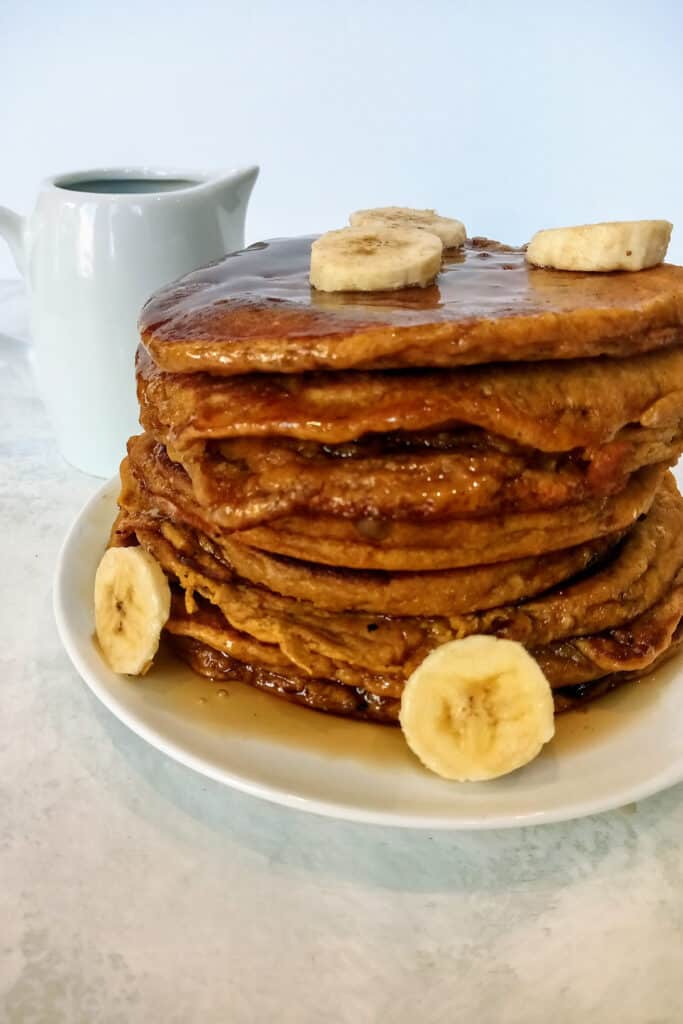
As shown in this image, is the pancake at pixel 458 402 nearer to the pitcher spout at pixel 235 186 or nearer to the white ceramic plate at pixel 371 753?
the white ceramic plate at pixel 371 753

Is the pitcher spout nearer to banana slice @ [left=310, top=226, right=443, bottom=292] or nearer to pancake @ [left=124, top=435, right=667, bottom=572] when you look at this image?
banana slice @ [left=310, top=226, right=443, bottom=292]

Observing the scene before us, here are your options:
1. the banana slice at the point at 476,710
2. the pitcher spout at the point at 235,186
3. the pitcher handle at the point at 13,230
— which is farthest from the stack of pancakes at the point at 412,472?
the pitcher handle at the point at 13,230

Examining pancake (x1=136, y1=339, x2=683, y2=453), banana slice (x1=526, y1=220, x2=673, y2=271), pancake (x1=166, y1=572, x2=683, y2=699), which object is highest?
banana slice (x1=526, y1=220, x2=673, y2=271)

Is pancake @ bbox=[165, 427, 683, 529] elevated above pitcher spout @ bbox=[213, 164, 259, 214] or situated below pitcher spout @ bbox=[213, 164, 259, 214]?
below

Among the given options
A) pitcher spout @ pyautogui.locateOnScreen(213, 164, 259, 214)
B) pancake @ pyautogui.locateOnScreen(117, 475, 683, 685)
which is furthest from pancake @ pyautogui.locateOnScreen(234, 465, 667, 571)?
pitcher spout @ pyautogui.locateOnScreen(213, 164, 259, 214)

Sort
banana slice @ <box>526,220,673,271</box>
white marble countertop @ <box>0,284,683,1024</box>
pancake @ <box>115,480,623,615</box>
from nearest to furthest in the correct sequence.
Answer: white marble countertop @ <box>0,284,683,1024</box> → pancake @ <box>115,480,623,615</box> → banana slice @ <box>526,220,673,271</box>

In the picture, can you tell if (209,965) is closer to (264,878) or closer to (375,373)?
(264,878)

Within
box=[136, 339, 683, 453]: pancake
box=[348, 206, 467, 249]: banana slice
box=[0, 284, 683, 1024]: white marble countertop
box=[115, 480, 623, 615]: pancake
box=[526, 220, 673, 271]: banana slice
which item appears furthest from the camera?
box=[348, 206, 467, 249]: banana slice

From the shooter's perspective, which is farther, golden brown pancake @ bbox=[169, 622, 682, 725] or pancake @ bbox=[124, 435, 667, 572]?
golden brown pancake @ bbox=[169, 622, 682, 725]
